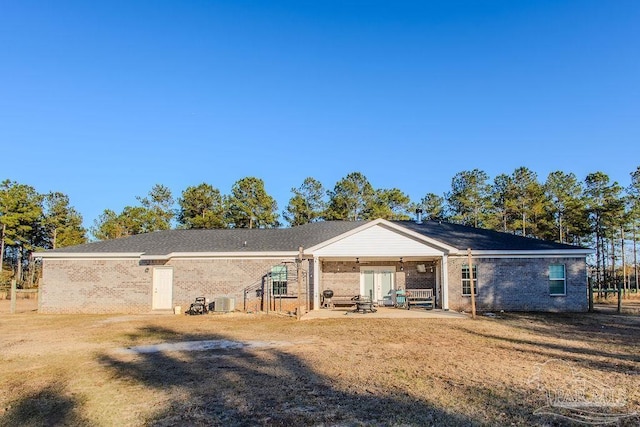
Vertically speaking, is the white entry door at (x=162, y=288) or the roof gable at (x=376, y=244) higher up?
the roof gable at (x=376, y=244)

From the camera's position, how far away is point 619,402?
6.57m

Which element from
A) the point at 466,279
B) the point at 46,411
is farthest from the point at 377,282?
the point at 46,411

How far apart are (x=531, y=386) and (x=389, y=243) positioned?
14.3m

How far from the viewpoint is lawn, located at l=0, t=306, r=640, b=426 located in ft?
20.7

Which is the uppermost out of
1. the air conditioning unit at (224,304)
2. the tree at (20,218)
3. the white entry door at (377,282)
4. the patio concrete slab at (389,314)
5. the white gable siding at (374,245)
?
the tree at (20,218)

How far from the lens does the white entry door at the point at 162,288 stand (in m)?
22.9

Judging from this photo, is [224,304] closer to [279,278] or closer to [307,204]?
[279,278]

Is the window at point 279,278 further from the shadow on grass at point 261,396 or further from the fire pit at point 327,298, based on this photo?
the shadow on grass at point 261,396

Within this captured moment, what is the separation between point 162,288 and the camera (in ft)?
75.6

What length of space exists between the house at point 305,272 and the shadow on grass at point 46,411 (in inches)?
566

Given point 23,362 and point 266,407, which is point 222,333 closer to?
point 23,362

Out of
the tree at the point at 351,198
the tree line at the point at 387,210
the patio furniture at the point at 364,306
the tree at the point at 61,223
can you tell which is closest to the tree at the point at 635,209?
the tree line at the point at 387,210

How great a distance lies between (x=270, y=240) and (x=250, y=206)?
22.9 m

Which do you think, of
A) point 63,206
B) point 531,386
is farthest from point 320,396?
point 63,206
